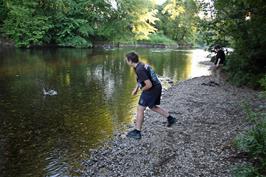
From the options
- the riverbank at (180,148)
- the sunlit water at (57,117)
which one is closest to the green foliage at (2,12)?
the sunlit water at (57,117)

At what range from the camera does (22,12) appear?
43531mm

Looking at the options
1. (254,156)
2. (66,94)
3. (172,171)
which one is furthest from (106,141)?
(66,94)

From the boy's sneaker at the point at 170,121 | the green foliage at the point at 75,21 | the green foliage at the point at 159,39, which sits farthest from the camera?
the green foliage at the point at 159,39

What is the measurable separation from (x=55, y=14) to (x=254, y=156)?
46.5m

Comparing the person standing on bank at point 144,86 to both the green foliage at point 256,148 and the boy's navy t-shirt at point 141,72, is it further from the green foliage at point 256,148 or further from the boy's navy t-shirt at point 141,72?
the green foliage at point 256,148

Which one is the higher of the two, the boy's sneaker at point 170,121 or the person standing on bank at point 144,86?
the person standing on bank at point 144,86

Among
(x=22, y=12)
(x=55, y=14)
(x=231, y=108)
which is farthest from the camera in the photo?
(x=55, y=14)

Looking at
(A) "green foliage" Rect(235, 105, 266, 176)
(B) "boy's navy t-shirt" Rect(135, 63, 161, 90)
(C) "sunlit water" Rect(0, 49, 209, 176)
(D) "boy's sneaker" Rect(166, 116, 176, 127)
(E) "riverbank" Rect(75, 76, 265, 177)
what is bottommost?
(C) "sunlit water" Rect(0, 49, 209, 176)

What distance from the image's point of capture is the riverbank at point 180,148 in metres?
6.67

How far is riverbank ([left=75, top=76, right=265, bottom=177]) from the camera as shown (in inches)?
263

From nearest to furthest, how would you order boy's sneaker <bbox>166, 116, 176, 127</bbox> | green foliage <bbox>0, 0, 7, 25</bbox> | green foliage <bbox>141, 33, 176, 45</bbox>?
boy's sneaker <bbox>166, 116, 176, 127</bbox> → green foliage <bbox>0, 0, 7, 25</bbox> → green foliage <bbox>141, 33, 176, 45</bbox>

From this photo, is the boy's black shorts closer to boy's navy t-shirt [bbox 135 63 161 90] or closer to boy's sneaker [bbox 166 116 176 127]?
boy's navy t-shirt [bbox 135 63 161 90]

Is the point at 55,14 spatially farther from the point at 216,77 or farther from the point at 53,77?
the point at 216,77

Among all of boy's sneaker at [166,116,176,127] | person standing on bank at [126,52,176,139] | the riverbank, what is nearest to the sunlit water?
the riverbank
